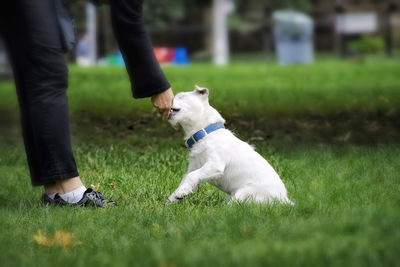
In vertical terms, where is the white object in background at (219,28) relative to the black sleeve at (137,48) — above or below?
below

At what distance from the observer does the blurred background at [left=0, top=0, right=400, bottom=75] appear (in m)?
24.9

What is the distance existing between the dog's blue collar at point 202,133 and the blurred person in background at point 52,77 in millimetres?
190

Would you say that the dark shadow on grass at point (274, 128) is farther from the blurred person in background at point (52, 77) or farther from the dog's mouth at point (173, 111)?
the blurred person in background at point (52, 77)

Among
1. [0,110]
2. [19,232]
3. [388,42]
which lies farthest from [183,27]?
[19,232]

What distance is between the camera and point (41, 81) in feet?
12.3

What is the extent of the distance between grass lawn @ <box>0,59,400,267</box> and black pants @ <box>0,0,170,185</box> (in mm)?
306

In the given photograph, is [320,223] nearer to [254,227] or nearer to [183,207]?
[254,227]

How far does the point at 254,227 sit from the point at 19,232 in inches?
42.2

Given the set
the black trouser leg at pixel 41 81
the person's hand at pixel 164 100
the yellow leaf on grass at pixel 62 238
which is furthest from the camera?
the person's hand at pixel 164 100

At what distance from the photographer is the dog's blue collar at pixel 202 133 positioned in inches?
153

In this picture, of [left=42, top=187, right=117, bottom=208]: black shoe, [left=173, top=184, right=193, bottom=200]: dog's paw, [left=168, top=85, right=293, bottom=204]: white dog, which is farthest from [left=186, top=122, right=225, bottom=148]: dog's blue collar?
[left=42, top=187, right=117, bottom=208]: black shoe

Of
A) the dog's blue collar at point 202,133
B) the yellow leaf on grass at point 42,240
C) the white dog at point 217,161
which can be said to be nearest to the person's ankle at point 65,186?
the white dog at point 217,161

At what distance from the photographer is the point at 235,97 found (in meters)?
9.46

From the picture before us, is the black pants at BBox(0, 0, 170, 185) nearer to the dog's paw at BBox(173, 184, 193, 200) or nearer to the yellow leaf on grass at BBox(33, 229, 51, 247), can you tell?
the dog's paw at BBox(173, 184, 193, 200)
